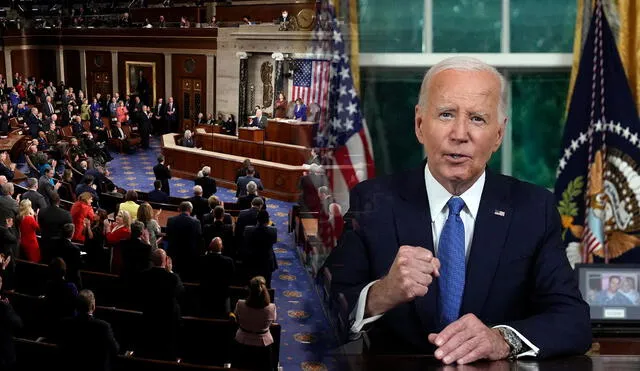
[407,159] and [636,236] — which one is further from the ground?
[407,159]

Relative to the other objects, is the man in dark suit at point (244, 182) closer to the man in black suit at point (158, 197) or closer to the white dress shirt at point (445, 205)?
the man in black suit at point (158, 197)

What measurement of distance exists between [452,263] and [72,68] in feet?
76.5

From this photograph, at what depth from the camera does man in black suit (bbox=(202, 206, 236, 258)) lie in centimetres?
648

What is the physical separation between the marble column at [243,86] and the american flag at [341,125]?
1435 centimetres

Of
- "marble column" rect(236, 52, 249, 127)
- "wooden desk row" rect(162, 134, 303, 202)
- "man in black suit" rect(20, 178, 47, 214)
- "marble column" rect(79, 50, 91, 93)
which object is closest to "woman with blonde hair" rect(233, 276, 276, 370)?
"man in black suit" rect(20, 178, 47, 214)

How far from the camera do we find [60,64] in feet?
75.8

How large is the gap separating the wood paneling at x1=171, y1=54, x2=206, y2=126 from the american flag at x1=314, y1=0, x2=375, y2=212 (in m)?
16.1

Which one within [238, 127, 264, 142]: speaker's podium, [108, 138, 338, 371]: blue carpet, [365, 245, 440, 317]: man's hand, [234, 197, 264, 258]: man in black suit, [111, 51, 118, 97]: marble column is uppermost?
[111, 51, 118, 97]: marble column

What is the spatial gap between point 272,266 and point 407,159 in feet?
12.3

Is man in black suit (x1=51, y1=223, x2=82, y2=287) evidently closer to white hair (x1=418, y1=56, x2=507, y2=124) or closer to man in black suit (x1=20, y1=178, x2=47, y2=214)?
man in black suit (x1=20, y1=178, x2=47, y2=214)

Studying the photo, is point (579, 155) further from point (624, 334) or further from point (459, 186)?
point (459, 186)

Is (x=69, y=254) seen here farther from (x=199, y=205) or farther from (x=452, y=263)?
(x=452, y=263)

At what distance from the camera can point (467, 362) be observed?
1078mm

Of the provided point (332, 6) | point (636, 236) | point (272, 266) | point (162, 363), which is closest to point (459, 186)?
point (332, 6)
